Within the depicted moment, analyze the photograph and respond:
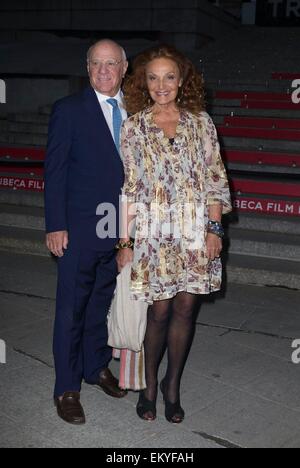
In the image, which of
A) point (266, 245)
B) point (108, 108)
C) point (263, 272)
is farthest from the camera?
point (266, 245)

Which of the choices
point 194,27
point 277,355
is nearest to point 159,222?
point 277,355

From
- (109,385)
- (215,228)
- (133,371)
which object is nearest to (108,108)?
(215,228)

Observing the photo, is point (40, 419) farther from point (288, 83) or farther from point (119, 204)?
point (288, 83)

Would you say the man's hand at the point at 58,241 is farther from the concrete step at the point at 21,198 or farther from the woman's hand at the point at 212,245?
the concrete step at the point at 21,198

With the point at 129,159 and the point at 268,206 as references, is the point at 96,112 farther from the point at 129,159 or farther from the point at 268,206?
the point at 268,206

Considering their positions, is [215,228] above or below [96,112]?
below

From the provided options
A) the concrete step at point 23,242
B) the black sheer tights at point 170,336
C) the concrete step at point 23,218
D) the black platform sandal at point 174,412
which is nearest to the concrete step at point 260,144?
the concrete step at point 23,218

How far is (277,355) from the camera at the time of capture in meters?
4.12

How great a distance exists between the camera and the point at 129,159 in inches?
116

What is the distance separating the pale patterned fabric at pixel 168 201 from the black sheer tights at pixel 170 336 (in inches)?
4.9

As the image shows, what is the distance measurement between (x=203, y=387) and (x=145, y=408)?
556mm

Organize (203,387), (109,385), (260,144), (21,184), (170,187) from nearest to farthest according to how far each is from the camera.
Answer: (170,187)
(109,385)
(203,387)
(21,184)
(260,144)

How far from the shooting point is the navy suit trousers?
10.2 feet

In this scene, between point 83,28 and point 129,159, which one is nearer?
point 129,159
